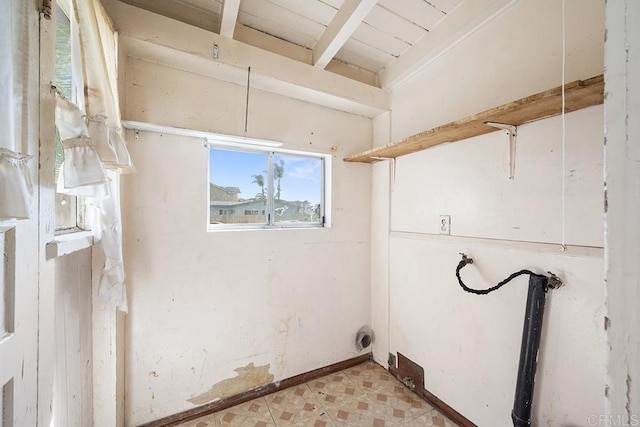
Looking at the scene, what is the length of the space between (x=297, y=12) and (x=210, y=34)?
597 millimetres

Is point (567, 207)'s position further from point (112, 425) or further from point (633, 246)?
point (112, 425)

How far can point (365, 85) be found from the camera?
2137mm

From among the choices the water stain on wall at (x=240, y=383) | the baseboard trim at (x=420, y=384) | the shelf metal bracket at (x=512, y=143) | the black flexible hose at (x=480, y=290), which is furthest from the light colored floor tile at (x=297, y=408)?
the shelf metal bracket at (x=512, y=143)

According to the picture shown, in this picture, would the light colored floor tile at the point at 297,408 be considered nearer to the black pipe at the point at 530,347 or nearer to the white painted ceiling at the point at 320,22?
the black pipe at the point at 530,347

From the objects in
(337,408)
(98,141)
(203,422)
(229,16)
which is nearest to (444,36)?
(229,16)

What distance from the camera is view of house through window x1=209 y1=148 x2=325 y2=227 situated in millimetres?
1945

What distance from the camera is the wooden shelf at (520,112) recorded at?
1009mm

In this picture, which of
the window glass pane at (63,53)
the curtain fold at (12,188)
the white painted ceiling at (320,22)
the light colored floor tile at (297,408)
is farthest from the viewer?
the light colored floor tile at (297,408)

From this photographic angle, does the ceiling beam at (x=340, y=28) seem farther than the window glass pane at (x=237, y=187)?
No

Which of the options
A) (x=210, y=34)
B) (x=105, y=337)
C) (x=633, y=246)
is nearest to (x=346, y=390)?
(x=105, y=337)

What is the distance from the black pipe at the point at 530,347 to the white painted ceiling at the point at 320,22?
5.36 ft

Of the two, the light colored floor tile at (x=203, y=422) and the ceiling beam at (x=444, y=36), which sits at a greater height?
the ceiling beam at (x=444, y=36)

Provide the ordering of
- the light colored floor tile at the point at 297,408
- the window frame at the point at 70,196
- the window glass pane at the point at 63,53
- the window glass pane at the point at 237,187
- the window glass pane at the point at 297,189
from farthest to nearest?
the window glass pane at the point at 297,189 → the window glass pane at the point at 237,187 → the light colored floor tile at the point at 297,408 → the window glass pane at the point at 63,53 → the window frame at the point at 70,196

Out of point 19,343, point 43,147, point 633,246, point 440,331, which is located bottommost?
point 440,331
